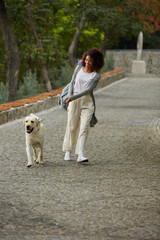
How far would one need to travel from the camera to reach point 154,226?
207 inches

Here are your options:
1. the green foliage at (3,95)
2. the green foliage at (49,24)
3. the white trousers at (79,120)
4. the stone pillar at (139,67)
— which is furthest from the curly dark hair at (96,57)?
the stone pillar at (139,67)

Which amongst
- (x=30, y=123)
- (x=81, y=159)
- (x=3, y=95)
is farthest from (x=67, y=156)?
(x=3, y=95)

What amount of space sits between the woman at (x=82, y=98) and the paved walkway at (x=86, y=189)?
317 mm

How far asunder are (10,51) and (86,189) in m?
11.8

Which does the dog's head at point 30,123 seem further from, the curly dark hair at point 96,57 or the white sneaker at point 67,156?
the curly dark hair at point 96,57

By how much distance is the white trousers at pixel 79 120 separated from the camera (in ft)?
29.0

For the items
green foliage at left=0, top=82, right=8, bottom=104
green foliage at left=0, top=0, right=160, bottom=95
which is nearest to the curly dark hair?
green foliage at left=0, top=82, right=8, bottom=104

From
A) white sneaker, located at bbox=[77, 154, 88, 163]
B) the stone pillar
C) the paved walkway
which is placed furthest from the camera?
the stone pillar

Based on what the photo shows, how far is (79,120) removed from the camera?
9.07m

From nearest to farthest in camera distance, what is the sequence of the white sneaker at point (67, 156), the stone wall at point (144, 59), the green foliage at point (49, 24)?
the white sneaker at point (67, 156)
the green foliage at point (49, 24)
the stone wall at point (144, 59)

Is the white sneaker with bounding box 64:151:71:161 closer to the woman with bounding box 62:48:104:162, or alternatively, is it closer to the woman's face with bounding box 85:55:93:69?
the woman with bounding box 62:48:104:162

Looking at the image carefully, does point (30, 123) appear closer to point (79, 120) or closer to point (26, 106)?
point (79, 120)

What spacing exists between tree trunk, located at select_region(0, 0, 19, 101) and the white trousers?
30.6 ft

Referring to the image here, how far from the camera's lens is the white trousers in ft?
29.0
